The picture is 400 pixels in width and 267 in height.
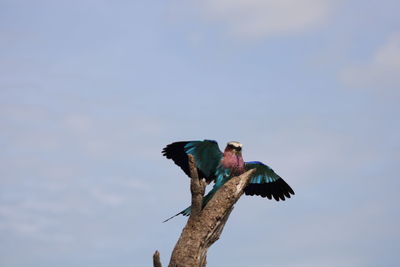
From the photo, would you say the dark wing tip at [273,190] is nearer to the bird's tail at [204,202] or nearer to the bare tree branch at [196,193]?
the bird's tail at [204,202]

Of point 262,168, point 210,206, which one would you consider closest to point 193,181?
point 210,206

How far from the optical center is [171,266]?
1088cm

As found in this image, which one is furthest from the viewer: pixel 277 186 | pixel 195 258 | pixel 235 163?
pixel 277 186

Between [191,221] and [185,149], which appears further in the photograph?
[185,149]

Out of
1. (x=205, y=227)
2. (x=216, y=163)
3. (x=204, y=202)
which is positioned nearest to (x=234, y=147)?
(x=216, y=163)

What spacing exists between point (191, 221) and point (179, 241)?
38cm

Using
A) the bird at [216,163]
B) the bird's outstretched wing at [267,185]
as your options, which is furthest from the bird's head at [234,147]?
the bird's outstretched wing at [267,185]

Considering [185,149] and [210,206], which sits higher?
[185,149]

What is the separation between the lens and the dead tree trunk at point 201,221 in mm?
10898

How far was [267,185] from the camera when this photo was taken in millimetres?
13023

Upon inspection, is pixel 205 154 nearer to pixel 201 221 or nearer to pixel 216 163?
pixel 216 163

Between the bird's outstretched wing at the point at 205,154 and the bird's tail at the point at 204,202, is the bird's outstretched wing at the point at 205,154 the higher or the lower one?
the higher one

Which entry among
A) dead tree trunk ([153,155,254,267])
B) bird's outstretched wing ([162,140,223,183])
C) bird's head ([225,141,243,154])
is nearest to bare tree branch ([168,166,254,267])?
dead tree trunk ([153,155,254,267])

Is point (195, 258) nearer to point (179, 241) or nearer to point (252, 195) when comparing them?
point (179, 241)
